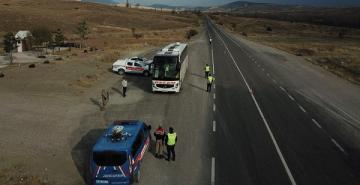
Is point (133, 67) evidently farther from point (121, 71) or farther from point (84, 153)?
point (84, 153)

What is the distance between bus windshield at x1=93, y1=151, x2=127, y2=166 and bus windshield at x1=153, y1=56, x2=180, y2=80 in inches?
661

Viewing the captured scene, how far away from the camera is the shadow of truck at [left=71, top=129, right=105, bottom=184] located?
1779 centimetres

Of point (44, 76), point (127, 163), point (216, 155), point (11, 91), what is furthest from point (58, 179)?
point (44, 76)

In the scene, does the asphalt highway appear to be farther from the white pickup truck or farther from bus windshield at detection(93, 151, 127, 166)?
the white pickup truck

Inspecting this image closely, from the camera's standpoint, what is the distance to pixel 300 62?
55906 mm

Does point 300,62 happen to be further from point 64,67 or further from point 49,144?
point 49,144

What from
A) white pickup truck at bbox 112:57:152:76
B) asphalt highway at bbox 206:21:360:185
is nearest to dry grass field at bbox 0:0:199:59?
white pickup truck at bbox 112:57:152:76

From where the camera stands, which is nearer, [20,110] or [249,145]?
[249,145]

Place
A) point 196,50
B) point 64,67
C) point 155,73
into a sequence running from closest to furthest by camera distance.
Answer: point 155,73
point 64,67
point 196,50

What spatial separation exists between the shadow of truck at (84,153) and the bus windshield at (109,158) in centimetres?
183

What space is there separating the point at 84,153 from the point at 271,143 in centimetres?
1009

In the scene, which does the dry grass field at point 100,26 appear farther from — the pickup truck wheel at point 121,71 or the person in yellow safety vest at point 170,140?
the person in yellow safety vest at point 170,140

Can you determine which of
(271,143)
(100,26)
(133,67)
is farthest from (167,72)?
(100,26)

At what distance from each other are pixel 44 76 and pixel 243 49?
1580 inches
